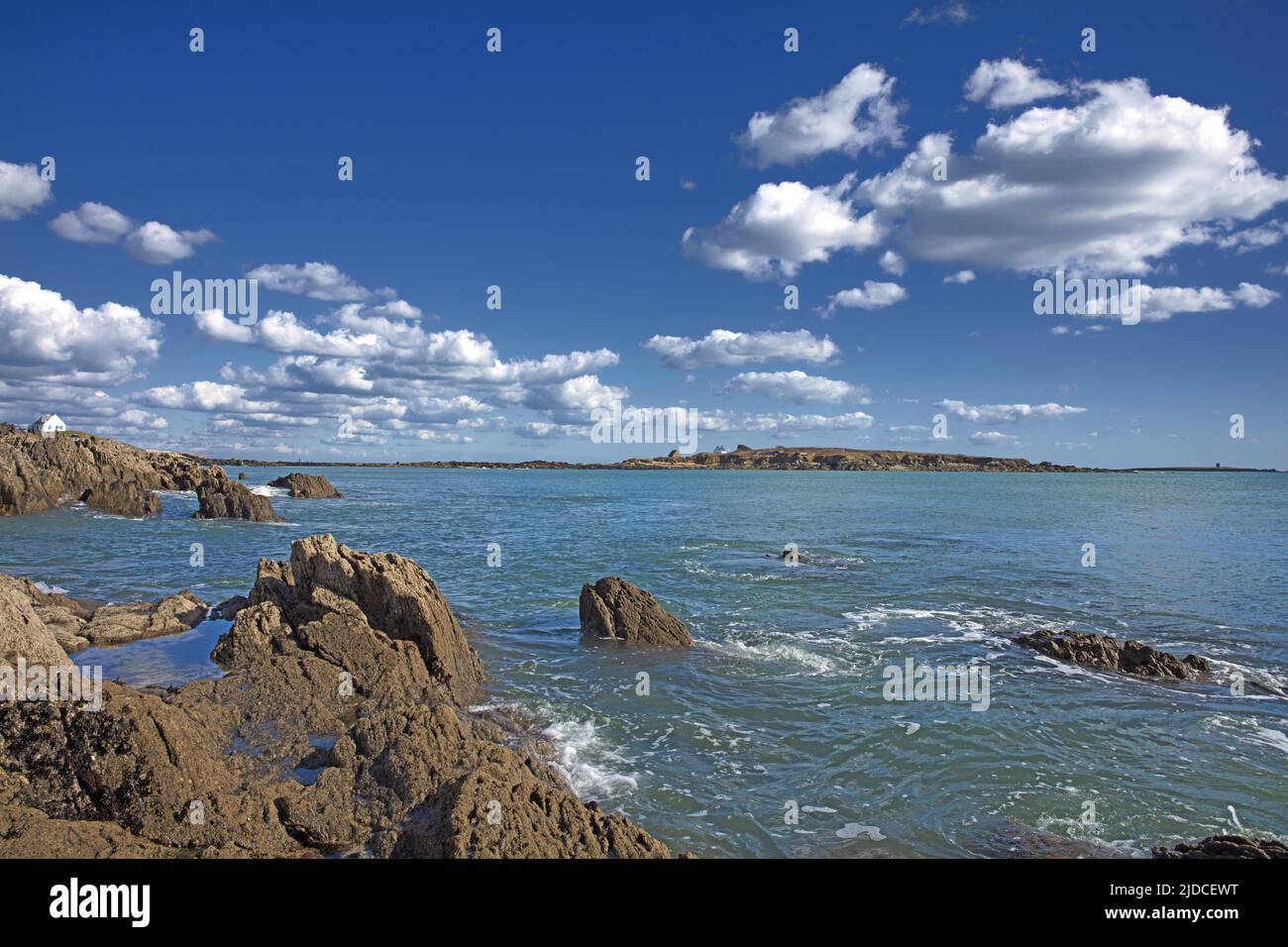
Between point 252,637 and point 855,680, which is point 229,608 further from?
point 855,680

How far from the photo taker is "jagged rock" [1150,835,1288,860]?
7367 mm

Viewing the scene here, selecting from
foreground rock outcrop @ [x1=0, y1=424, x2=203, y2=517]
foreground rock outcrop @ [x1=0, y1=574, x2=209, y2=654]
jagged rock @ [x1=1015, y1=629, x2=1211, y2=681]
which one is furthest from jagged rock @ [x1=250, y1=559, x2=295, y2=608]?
foreground rock outcrop @ [x1=0, y1=424, x2=203, y2=517]

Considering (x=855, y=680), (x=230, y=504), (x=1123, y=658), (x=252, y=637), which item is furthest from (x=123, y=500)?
(x=1123, y=658)

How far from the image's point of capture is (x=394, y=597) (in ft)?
49.5

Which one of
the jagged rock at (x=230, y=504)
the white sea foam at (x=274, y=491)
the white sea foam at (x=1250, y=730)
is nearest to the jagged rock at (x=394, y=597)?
the white sea foam at (x=1250, y=730)

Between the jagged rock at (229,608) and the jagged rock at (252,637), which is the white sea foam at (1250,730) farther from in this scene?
the jagged rock at (229,608)

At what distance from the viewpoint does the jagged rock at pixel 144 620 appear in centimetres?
1584

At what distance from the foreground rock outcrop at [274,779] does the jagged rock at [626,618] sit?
6.57 m

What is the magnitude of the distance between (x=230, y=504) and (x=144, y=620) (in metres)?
38.2

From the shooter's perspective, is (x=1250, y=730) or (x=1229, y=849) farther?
(x=1250, y=730)

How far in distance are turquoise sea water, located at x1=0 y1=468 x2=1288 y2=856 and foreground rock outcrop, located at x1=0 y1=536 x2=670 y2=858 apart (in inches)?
85.8
